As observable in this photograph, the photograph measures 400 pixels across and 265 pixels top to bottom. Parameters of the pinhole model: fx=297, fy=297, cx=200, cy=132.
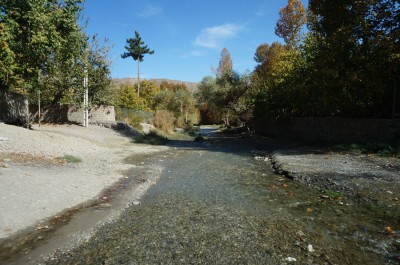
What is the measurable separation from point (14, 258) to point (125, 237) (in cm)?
188

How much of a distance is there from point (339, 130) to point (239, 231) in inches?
665

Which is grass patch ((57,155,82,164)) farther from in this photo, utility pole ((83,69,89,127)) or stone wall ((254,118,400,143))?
stone wall ((254,118,400,143))

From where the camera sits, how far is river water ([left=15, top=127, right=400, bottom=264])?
5059 millimetres

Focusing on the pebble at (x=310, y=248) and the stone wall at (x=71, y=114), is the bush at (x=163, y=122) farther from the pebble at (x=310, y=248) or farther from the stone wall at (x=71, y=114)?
the pebble at (x=310, y=248)

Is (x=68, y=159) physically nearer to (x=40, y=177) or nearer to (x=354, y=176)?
(x=40, y=177)

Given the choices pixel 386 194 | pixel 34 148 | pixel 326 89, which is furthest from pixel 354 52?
pixel 34 148

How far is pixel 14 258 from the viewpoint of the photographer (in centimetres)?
485

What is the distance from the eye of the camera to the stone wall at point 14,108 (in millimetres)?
20983

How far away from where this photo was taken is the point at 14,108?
71.9 ft

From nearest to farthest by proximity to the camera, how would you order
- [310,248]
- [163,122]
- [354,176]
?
[310,248] → [354,176] → [163,122]

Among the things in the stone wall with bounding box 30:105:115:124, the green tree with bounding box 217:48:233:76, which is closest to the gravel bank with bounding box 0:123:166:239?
the stone wall with bounding box 30:105:115:124

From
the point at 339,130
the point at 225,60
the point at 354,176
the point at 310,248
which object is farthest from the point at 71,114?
the point at 225,60

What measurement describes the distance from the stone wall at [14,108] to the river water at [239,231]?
1684 centimetres

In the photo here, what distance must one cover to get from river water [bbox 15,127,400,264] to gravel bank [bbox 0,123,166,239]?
1.55 metres
